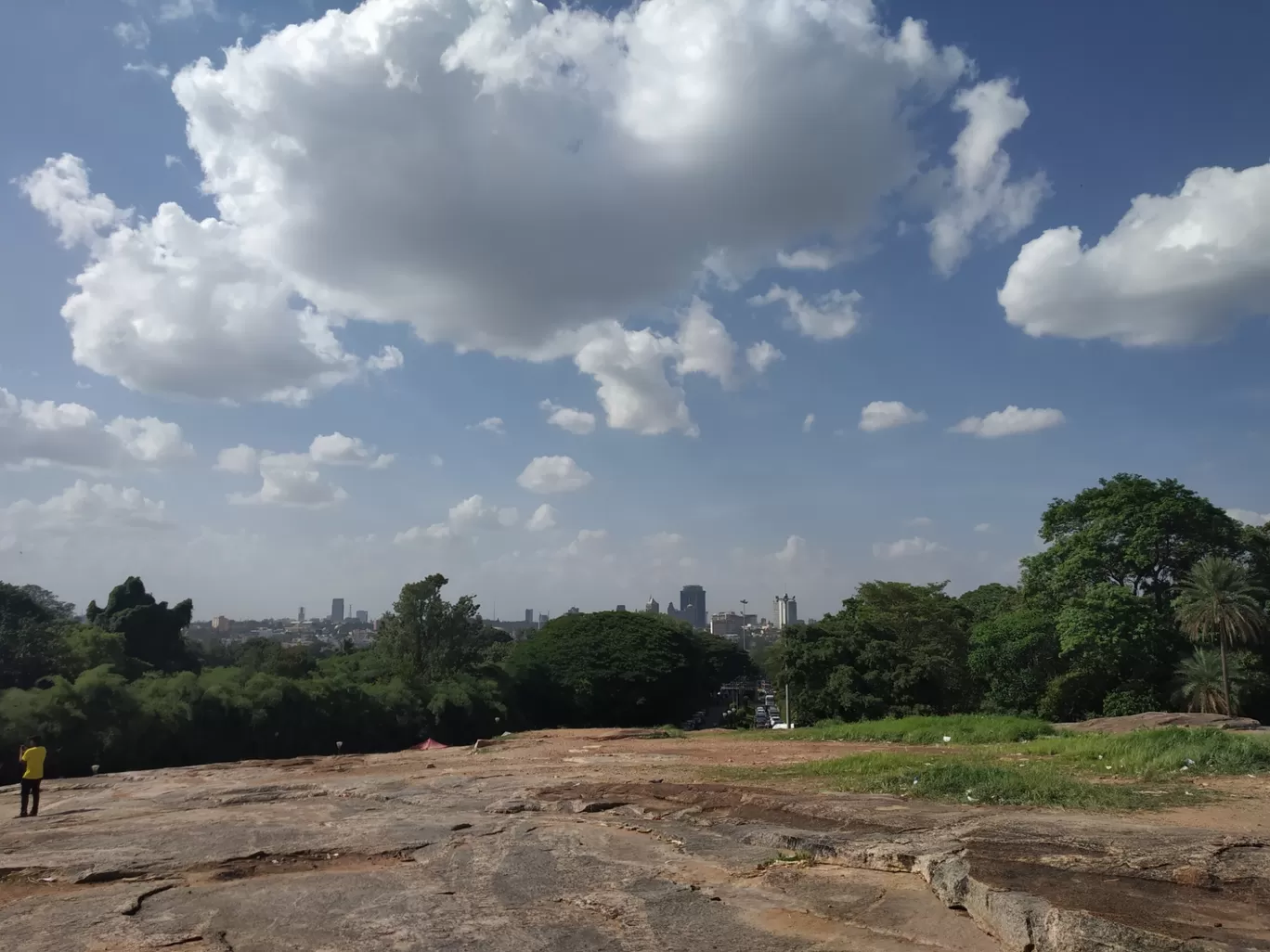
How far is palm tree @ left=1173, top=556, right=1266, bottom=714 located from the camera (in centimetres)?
2992

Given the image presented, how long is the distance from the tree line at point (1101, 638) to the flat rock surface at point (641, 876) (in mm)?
21803

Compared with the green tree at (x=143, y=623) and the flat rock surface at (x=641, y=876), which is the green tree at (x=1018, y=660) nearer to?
the flat rock surface at (x=641, y=876)

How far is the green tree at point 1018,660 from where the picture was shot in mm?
35406

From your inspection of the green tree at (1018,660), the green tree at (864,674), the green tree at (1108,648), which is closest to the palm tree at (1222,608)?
the green tree at (1108,648)

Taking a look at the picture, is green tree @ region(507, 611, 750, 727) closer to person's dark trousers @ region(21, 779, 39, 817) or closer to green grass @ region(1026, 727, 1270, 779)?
person's dark trousers @ region(21, 779, 39, 817)

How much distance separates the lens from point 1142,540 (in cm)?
3453

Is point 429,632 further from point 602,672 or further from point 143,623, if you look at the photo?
point 143,623

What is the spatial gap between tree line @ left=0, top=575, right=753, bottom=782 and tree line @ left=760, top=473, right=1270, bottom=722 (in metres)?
15.9

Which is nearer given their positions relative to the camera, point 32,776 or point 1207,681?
point 32,776

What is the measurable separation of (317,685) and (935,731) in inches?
1080

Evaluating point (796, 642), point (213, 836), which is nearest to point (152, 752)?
point (213, 836)

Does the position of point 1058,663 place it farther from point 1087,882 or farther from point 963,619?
point 1087,882

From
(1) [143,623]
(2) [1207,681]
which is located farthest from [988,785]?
(1) [143,623]

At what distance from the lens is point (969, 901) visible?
272 inches
